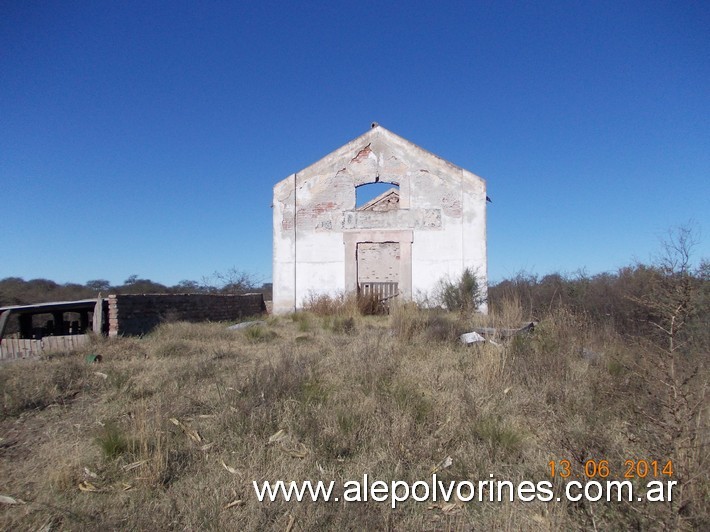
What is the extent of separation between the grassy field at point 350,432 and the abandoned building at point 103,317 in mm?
2131

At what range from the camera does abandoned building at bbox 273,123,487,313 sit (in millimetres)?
14658

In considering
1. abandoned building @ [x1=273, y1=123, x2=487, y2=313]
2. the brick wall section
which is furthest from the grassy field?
abandoned building @ [x1=273, y1=123, x2=487, y2=313]

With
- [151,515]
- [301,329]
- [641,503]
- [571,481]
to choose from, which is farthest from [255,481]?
[301,329]

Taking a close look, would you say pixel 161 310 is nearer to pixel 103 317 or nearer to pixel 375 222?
pixel 103 317

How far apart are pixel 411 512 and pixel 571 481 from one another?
3.31 feet

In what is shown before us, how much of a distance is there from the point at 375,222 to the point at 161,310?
291 inches

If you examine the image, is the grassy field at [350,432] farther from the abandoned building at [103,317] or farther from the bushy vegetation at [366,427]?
the abandoned building at [103,317]

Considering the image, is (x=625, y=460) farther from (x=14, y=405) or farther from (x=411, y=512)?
(x=14, y=405)

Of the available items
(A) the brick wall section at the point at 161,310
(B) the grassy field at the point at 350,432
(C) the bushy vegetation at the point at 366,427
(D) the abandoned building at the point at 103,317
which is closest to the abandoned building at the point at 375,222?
(A) the brick wall section at the point at 161,310

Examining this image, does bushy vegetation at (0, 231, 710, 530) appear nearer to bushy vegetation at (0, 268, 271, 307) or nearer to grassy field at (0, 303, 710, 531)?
grassy field at (0, 303, 710, 531)

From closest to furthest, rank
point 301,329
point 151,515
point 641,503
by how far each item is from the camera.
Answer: point 641,503 < point 151,515 < point 301,329

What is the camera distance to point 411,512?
2703mm

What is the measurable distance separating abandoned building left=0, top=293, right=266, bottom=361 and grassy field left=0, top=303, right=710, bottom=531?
83.9 inches

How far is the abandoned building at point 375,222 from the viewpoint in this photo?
14.7m
